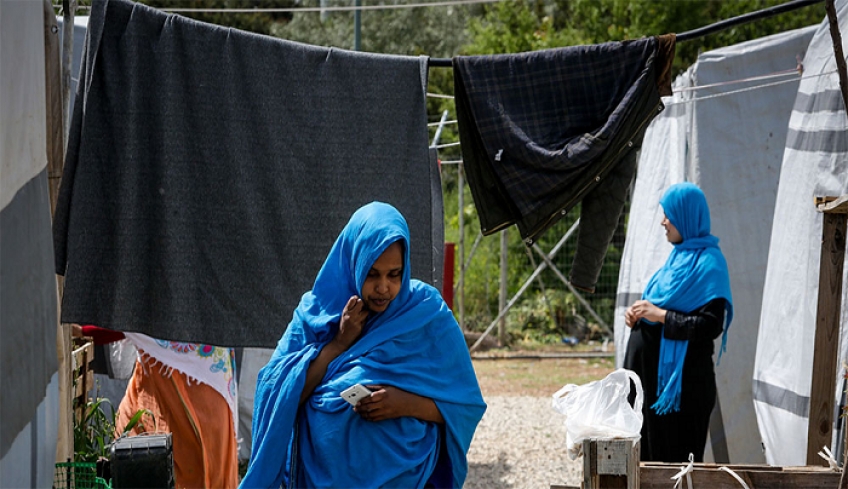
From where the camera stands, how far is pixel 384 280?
2.85 m

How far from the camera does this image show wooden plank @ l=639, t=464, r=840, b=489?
133 inches

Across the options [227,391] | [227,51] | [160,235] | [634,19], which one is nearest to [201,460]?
[227,391]

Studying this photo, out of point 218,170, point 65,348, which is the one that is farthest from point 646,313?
point 65,348

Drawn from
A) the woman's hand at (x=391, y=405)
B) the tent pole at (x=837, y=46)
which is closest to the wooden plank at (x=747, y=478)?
Answer: the woman's hand at (x=391, y=405)

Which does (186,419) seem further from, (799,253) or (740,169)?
(740,169)

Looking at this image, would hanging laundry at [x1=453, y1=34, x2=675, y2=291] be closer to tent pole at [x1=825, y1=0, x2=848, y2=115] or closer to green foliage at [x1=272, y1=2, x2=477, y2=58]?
tent pole at [x1=825, y1=0, x2=848, y2=115]

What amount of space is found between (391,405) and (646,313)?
9.17 ft

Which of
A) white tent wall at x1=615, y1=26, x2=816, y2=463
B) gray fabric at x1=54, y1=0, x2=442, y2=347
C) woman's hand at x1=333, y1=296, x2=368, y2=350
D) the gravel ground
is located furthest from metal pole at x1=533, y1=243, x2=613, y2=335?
woman's hand at x1=333, y1=296, x2=368, y2=350

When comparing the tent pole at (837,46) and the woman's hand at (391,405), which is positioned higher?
the tent pole at (837,46)

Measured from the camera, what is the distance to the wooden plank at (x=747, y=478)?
11.0 feet

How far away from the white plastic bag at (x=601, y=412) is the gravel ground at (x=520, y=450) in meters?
2.82

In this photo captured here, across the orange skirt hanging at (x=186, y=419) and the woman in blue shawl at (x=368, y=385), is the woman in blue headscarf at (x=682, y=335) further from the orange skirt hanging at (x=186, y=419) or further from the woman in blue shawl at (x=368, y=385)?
the woman in blue shawl at (x=368, y=385)

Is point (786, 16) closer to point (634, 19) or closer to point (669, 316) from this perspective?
point (634, 19)

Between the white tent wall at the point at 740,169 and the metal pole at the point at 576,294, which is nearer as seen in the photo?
the white tent wall at the point at 740,169
